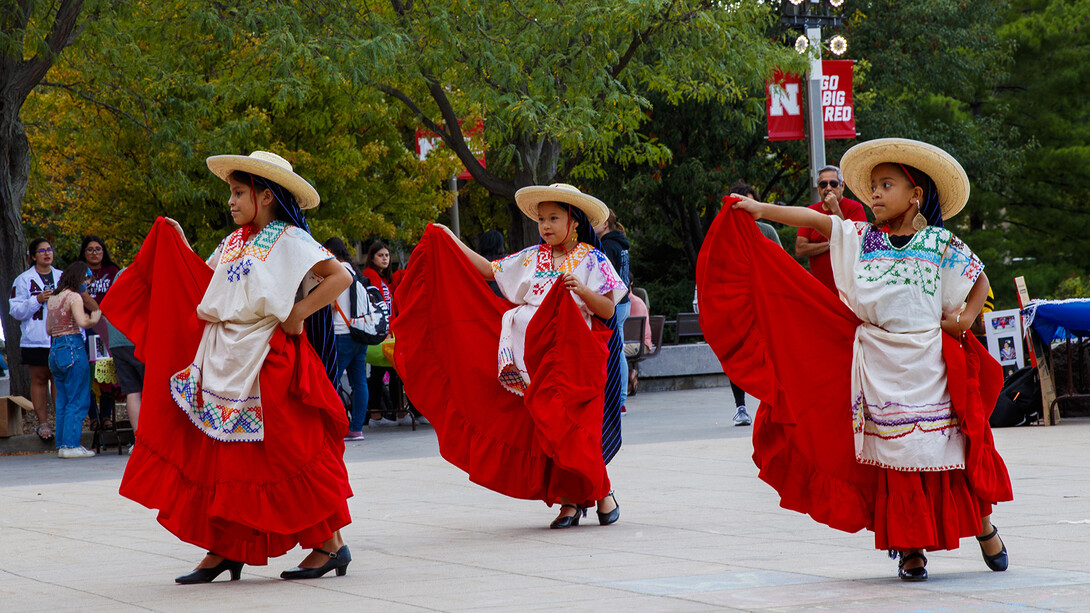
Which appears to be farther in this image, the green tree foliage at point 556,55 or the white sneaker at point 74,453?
the green tree foliage at point 556,55

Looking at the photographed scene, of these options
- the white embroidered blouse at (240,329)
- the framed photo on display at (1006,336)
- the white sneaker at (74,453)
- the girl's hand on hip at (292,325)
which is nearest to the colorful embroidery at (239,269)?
the white embroidered blouse at (240,329)

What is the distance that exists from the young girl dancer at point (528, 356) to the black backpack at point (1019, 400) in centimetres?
559

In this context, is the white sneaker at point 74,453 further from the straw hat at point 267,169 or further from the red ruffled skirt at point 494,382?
the straw hat at point 267,169

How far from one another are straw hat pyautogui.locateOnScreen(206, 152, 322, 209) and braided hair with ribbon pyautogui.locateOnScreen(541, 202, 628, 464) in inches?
77.4

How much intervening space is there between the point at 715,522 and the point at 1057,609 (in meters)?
2.78

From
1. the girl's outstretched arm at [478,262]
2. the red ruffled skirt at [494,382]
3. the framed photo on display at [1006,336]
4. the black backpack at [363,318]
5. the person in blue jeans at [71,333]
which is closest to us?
the red ruffled skirt at [494,382]

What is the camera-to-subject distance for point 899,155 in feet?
17.5

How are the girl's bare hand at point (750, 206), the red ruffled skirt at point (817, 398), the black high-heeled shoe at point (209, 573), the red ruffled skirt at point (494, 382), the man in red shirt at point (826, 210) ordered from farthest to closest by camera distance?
the man in red shirt at point (826, 210) → the red ruffled skirt at point (494, 382) → the black high-heeled shoe at point (209, 573) → the girl's bare hand at point (750, 206) → the red ruffled skirt at point (817, 398)

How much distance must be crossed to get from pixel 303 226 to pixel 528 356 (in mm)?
1778

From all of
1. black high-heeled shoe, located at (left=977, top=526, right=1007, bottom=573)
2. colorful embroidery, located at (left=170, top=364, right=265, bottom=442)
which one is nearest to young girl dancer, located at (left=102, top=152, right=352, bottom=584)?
colorful embroidery, located at (left=170, top=364, right=265, bottom=442)

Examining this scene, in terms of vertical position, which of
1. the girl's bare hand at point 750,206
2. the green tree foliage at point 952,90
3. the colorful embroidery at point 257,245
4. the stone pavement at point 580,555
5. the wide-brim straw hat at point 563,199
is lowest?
the stone pavement at point 580,555

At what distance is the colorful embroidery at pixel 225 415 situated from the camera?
5.54 m

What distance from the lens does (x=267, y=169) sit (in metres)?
5.65

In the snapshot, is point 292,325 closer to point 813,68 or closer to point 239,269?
point 239,269
